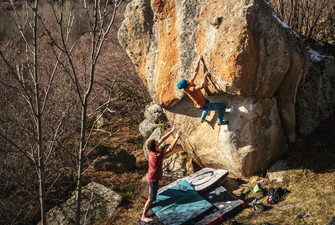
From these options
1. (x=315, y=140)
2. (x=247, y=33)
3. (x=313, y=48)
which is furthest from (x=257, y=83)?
(x=313, y=48)

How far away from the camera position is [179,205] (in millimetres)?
5559

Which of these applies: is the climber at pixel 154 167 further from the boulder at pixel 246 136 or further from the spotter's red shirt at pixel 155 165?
the boulder at pixel 246 136

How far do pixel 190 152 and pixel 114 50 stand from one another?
27.6 feet

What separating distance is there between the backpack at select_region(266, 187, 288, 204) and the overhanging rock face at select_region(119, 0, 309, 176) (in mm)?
821

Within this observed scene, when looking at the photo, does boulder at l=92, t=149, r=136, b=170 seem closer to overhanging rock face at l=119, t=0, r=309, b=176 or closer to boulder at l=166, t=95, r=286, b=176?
overhanging rock face at l=119, t=0, r=309, b=176

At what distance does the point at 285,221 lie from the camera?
4551 millimetres

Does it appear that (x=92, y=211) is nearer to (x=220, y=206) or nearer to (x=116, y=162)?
(x=116, y=162)

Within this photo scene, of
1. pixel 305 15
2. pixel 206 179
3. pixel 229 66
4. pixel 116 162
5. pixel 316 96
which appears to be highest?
pixel 305 15

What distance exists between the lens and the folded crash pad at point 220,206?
5.07 metres

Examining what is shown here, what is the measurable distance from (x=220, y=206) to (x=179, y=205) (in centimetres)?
85

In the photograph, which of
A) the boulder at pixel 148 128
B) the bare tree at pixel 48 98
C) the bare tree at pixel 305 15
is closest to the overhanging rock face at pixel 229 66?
the bare tree at pixel 48 98

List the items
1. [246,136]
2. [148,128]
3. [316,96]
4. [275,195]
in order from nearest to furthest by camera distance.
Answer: [275,195]
[246,136]
[316,96]
[148,128]

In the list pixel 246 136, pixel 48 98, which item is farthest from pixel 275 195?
pixel 48 98

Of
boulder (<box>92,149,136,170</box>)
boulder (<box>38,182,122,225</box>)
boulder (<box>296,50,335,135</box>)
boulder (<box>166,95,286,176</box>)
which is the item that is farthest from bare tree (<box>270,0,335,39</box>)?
boulder (<box>38,182,122,225</box>)
